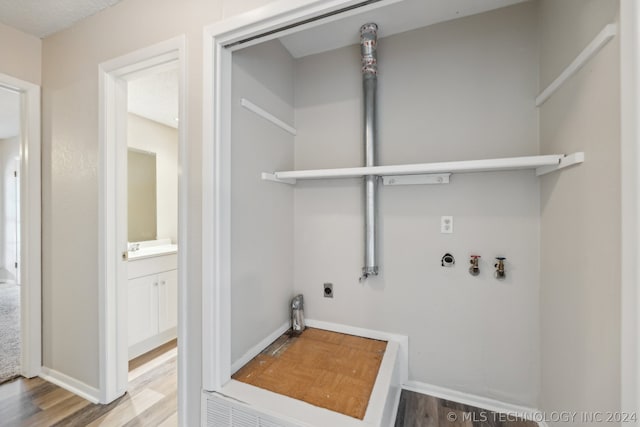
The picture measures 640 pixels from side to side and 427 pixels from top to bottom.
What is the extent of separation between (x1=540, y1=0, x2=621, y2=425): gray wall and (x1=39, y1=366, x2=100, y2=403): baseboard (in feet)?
8.98

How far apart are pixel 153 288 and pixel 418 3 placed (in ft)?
10.1

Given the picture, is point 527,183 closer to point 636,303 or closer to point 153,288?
point 636,303

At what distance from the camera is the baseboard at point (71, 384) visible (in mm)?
1775

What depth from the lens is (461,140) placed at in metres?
1.76

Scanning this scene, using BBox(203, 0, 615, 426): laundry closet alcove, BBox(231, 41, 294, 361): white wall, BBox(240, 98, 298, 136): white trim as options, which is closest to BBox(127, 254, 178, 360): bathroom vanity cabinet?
BBox(231, 41, 294, 361): white wall

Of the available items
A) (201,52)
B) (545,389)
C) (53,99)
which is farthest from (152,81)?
(545,389)

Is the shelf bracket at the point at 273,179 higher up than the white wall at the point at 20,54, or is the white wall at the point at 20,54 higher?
the white wall at the point at 20,54

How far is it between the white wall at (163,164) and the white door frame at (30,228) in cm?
98

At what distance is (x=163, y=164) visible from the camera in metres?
3.22

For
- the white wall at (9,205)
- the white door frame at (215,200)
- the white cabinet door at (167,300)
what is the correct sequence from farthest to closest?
the white wall at (9,205) < the white cabinet door at (167,300) < the white door frame at (215,200)

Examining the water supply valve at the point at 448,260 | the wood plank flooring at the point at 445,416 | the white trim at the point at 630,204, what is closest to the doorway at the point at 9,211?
the wood plank flooring at the point at 445,416

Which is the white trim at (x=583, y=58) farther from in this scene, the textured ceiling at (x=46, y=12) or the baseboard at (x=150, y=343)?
the baseboard at (x=150, y=343)

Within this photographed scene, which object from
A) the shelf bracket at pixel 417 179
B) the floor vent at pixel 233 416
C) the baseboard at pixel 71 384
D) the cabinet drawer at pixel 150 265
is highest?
the shelf bracket at pixel 417 179

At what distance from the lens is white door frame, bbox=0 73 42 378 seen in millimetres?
1962
